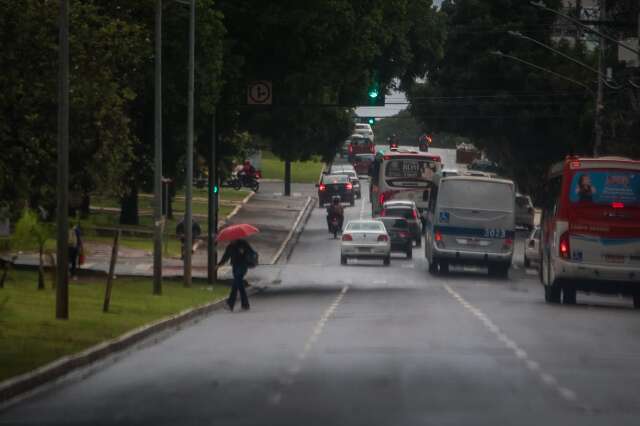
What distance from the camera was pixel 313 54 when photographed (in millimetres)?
47312

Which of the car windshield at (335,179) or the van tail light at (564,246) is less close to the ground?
the van tail light at (564,246)

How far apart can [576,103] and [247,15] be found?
34383mm

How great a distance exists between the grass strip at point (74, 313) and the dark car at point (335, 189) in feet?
147

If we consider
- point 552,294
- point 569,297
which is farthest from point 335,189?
point 552,294

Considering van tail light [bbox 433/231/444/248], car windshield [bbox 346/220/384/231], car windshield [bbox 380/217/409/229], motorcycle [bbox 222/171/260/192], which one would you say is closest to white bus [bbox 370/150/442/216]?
car windshield [bbox 380/217/409/229]

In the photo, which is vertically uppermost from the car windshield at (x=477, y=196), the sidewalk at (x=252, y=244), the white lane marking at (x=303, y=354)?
the car windshield at (x=477, y=196)

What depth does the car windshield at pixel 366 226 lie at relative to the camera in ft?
171

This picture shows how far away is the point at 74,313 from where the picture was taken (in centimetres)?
2517

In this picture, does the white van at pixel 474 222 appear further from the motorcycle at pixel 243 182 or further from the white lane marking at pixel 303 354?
the motorcycle at pixel 243 182

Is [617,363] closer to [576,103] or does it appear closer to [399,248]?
[399,248]

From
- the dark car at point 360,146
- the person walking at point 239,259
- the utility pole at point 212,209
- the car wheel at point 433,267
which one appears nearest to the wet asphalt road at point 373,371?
the person walking at point 239,259

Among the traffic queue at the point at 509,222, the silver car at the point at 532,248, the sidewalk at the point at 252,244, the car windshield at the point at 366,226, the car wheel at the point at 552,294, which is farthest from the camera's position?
the silver car at the point at 532,248

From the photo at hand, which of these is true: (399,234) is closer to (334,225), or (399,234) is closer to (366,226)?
(366,226)

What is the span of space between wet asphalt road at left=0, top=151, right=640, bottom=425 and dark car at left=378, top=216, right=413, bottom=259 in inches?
992
